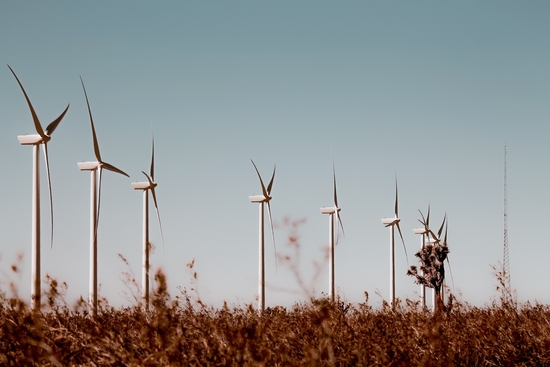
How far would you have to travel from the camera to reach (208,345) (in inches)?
356

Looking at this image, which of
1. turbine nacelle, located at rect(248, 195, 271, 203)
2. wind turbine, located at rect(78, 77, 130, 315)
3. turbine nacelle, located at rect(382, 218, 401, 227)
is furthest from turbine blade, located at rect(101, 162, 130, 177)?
turbine nacelle, located at rect(382, 218, 401, 227)

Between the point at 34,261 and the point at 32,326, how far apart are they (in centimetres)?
1517

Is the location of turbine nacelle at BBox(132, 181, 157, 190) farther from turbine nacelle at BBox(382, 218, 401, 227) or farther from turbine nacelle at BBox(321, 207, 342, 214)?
turbine nacelle at BBox(382, 218, 401, 227)

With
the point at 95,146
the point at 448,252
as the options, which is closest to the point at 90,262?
the point at 95,146

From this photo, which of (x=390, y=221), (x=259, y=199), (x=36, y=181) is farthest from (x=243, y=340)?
(x=390, y=221)

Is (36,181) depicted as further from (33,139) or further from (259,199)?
(259,199)

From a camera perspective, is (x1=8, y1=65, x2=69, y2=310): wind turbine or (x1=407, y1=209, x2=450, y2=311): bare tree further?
(x1=407, y1=209, x2=450, y2=311): bare tree

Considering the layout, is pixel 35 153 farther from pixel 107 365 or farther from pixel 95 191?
pixel 107 365

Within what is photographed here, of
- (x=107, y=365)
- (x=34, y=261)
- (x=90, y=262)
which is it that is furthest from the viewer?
(x=90, y=262)

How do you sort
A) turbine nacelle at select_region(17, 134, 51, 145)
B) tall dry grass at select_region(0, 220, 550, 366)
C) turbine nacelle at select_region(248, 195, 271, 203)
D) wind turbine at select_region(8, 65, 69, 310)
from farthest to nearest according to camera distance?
turbine nacelle at select_region(248, 195, 271, 203) < turbine nacelle at select_region(17, 134, 51, 145) < wind turbine at select_region(8, 65, 69, 310) < tall dry grass at select_region(0, 220, 550, 366)

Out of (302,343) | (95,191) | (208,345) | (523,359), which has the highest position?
(95,191)

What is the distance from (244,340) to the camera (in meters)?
7.98

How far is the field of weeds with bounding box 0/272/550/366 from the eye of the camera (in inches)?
314

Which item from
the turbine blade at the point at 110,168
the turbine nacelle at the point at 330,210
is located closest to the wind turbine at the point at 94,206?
the turbine blade at the point at 110,168
